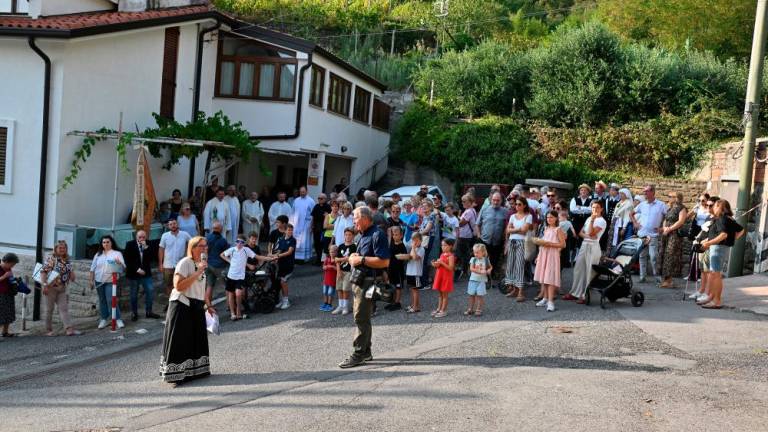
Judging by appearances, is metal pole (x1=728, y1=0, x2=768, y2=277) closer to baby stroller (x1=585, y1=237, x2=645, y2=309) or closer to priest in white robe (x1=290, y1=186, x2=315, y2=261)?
baby stroller (x1=585, y1=237, x2=645, y2=309)

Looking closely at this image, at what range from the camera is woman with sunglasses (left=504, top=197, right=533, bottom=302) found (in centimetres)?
1265

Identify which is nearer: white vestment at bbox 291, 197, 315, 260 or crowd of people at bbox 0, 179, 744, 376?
crowd of people at bbox 0, 179, 744, 376

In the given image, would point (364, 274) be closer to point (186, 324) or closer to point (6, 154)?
point (186, 324)

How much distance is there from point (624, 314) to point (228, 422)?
669cm

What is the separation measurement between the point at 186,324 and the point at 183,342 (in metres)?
0.21

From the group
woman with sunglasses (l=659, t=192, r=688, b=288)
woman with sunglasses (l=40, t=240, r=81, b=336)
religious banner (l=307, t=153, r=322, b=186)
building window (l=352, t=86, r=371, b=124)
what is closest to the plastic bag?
woman with sunglasses (l=40, t=240, r=81, b=336)

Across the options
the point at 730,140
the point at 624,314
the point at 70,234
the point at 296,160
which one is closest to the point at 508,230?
the point at 624,314

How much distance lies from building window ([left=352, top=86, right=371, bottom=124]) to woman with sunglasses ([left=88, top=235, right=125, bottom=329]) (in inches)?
498

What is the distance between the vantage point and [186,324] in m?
8.53

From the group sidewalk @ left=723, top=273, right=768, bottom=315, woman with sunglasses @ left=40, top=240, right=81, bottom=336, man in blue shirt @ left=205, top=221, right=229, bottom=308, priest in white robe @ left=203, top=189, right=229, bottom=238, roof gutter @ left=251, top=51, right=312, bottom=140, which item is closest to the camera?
sidewalk @ left=723, top=273, right=768, bottom=315

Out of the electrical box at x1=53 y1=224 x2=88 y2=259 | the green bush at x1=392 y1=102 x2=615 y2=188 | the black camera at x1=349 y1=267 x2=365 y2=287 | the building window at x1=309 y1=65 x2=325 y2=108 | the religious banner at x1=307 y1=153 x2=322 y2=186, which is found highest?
the building window at x1=309 y1=65 x2=325 y2=108

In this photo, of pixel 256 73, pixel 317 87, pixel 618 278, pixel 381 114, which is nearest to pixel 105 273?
pixel 256 73

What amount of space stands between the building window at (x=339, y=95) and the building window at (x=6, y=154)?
935 centimetres

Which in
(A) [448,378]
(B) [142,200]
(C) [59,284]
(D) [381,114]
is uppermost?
(D) [381,114]
